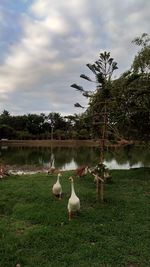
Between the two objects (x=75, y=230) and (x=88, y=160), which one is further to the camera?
(x=88, y=160)

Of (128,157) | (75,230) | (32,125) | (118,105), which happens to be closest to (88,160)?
(128,157)

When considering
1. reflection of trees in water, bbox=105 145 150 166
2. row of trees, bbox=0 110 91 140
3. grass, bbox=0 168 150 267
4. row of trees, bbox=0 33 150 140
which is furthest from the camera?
row of trees, bbox=0 110 91 140

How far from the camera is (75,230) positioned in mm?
8594

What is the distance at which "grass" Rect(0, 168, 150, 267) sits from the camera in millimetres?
7199

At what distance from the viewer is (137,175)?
17562mm

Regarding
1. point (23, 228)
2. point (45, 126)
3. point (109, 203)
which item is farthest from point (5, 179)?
point (45, 126)

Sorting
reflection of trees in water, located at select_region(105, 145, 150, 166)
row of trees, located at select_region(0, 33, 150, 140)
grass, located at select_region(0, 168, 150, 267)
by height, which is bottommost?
grass, located at select_region(0, 168, 150, 267)

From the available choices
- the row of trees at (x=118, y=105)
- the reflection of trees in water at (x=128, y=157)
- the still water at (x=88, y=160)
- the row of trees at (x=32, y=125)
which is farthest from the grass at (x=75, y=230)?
the row of trees at (x=32, y=125)

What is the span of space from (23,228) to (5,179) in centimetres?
833

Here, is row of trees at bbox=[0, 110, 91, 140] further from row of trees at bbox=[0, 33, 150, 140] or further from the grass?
the grass

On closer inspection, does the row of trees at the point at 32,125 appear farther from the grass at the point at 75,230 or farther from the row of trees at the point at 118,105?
the grass at the point at 75,230

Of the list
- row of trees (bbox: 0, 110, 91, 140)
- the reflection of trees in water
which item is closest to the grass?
the reflection of trees in water

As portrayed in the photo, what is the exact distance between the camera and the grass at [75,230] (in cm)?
720

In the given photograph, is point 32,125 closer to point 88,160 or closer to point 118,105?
point 88,160
